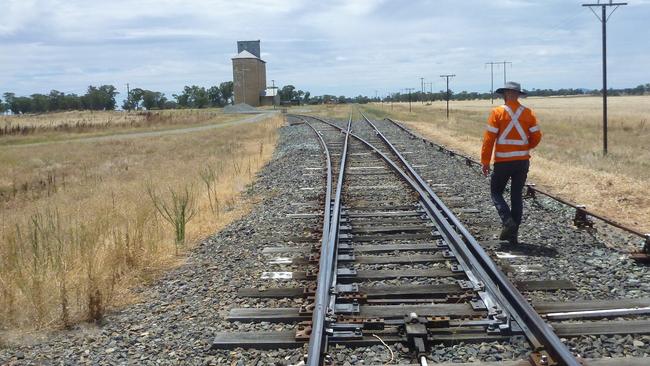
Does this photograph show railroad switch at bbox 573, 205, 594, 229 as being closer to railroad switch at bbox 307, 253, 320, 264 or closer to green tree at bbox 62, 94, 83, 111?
railroad switch at bbox 307, 253, 320, 264

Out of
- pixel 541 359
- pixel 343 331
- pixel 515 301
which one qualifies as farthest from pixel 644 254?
pixel 343 331

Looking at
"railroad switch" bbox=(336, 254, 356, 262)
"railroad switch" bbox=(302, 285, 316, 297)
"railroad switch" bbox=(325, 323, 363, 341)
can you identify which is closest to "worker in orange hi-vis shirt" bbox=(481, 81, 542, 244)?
"railroad switch" bbox=(336, 254, 356, 262)

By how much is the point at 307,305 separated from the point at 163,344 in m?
1.22

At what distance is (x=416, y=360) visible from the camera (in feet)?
13.7

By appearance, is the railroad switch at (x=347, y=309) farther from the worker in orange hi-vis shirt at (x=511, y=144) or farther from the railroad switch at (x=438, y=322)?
the worker in orange hi-vis shirt at (x=511, y=144)

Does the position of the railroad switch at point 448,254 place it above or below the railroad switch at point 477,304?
above

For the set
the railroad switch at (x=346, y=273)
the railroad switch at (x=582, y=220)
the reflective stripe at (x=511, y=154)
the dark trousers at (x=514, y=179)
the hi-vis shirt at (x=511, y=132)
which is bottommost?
the railroad switch at (x=346, y=273)

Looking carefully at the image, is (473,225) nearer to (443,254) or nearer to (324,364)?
(443,254)

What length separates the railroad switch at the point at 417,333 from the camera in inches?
168

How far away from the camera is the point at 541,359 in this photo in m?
3.94

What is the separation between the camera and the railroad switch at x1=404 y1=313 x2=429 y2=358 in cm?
428

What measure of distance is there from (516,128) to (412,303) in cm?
300

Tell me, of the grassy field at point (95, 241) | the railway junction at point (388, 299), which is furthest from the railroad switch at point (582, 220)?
the grassy field at point (95, 241)

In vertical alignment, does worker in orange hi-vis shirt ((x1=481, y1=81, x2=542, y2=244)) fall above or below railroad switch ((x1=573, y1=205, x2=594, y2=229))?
above
